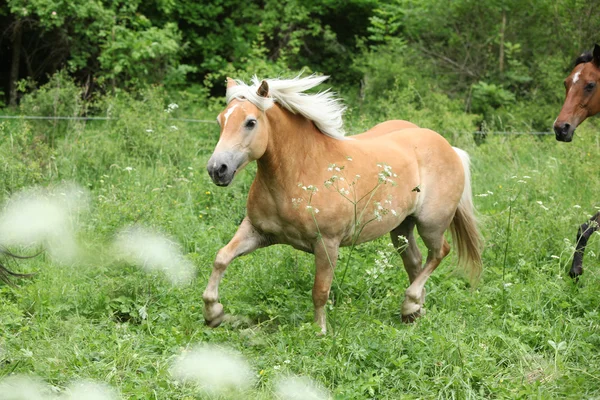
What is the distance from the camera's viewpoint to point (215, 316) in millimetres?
5020

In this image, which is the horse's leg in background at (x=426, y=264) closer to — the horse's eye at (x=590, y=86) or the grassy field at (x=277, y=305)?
the grassy field at (x=277, y=305)

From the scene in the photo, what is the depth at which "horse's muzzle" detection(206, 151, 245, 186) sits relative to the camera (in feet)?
14.8

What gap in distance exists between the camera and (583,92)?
720cm

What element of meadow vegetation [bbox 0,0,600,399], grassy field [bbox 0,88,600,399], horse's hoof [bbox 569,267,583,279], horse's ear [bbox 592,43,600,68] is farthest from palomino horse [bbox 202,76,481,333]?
horse's ear [bbox 592,43,600,68]

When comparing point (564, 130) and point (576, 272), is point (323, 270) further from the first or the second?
point (564, 130)

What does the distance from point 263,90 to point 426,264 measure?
6.83ft

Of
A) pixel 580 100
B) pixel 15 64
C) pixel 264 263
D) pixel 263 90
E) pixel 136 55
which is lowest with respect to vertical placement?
pixel 15 64

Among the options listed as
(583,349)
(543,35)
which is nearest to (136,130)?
(583,349)

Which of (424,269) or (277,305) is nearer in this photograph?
(277,305)

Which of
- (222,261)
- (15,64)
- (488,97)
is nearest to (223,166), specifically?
(222,261)

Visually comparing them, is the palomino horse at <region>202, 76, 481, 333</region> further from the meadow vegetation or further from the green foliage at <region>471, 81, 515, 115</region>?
the green foliage at <region>471, 81, 515, 115</region>

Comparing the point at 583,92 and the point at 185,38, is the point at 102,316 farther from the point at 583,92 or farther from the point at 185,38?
the point at 185,38

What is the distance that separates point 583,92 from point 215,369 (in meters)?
4.69

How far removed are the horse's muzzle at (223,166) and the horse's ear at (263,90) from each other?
0.45 m
